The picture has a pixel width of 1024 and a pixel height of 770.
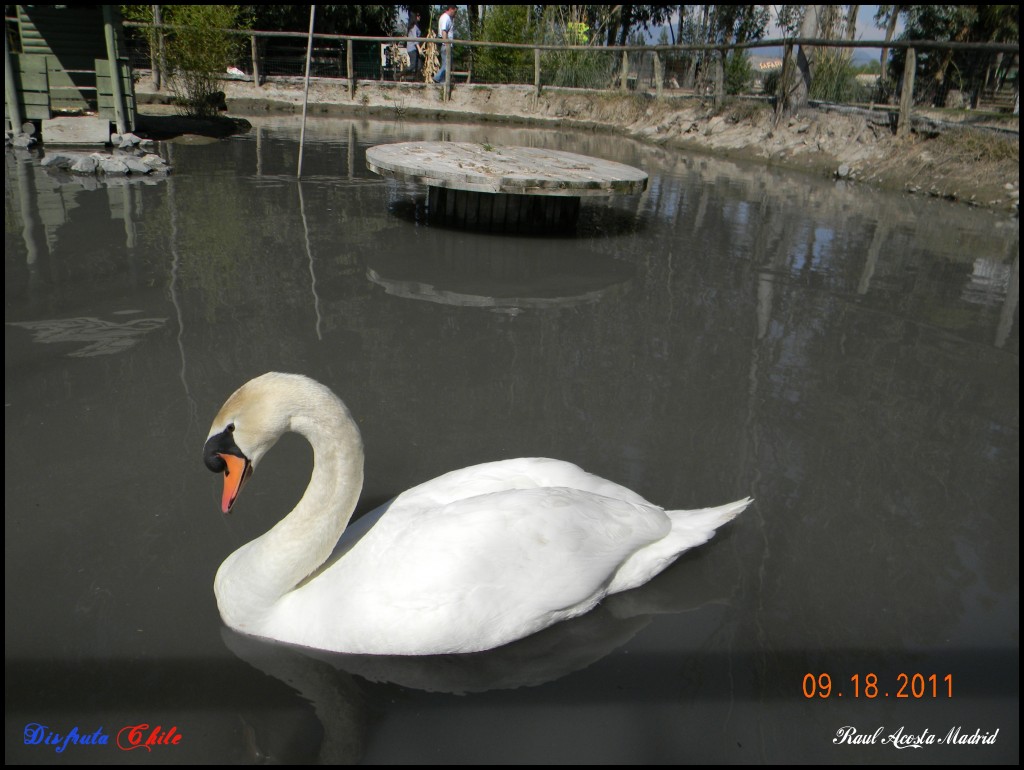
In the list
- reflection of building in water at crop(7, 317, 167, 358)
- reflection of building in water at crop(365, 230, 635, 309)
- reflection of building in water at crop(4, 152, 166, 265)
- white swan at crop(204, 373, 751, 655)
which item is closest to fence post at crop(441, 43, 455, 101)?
reflection of building in water at crop(4, 152, 166, 265)

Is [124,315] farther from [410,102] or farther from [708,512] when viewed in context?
[410,102]

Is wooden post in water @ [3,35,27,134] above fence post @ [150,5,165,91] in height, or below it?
below

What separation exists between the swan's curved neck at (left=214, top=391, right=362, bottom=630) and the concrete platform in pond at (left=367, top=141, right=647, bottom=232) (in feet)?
16.9

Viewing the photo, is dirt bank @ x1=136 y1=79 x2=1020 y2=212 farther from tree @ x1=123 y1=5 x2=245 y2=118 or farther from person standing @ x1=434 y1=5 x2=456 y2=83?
tree @ x1=123 y1=5 x2=245 y2=118

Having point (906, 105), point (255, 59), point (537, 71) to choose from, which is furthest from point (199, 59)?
point (906, 105)

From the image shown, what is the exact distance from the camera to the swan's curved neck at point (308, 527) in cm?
241

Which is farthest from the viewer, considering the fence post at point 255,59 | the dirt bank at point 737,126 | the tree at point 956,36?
the fence post at point 255,59

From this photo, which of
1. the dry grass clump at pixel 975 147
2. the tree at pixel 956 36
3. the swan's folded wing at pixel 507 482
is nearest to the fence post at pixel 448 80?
the tree at pixel 956 36

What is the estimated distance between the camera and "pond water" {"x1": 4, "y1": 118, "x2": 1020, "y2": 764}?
2291mm

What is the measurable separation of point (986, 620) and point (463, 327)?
138 inches

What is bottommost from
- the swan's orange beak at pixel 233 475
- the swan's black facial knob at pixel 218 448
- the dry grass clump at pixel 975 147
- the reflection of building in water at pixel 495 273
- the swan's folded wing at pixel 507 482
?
the swan's folded wing at pixel 507 482

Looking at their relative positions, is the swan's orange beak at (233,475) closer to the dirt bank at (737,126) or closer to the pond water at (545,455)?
the pond water at (545,455)

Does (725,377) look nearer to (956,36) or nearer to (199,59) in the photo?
(199,59)

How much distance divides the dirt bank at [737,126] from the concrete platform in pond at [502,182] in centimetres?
658
